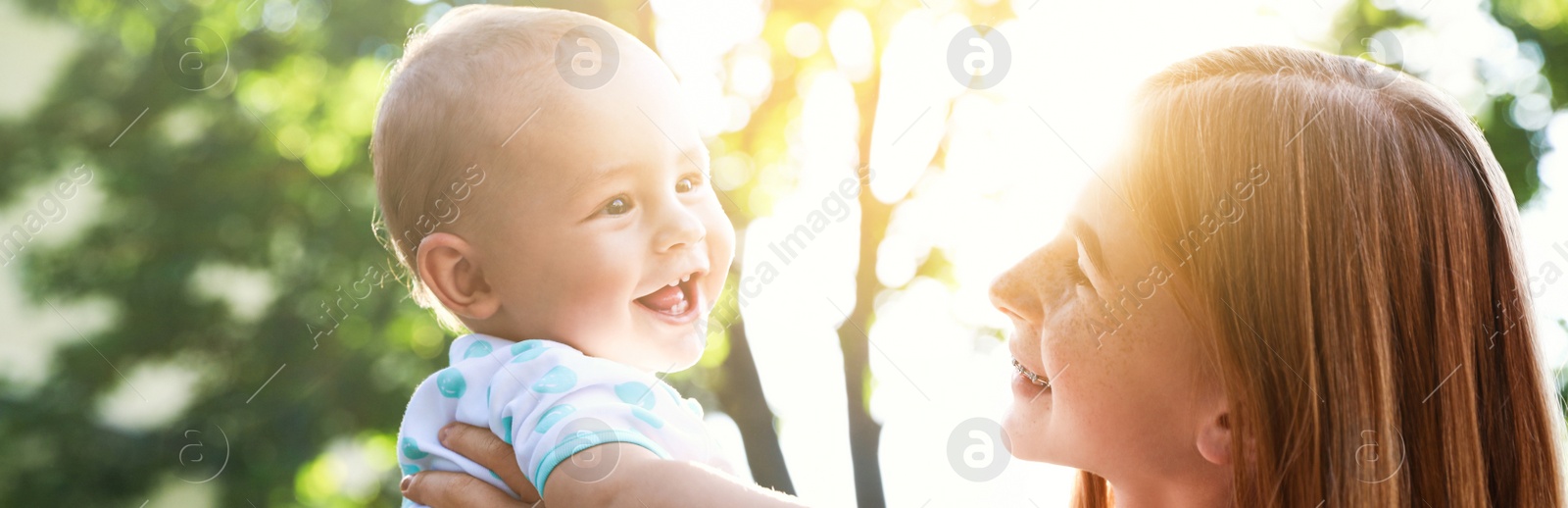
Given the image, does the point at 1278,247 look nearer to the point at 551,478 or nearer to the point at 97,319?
the point at 551,478

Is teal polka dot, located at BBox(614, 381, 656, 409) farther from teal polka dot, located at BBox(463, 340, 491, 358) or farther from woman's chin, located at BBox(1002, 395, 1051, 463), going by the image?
woman's chin, located at BBox(1002, 395, 1051, 463)

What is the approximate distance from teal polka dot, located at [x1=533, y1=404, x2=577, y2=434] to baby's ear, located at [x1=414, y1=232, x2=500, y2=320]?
350mm

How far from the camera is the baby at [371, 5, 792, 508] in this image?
174cm

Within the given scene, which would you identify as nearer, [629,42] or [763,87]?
[629,42]

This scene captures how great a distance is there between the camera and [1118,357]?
1731mm

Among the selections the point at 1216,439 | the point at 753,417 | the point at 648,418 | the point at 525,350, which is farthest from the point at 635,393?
the point at 753,417

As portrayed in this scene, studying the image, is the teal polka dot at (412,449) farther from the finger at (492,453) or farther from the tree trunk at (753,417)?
the tree trunk at (753,417)

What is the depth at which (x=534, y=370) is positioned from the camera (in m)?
1.65

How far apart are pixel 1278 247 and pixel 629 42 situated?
1.20 meters

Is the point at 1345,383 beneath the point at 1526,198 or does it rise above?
beneath

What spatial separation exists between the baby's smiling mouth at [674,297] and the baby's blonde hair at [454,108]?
1.19 feet

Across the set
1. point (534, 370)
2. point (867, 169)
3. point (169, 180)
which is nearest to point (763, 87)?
point (867, 169)

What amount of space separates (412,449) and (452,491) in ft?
0.44

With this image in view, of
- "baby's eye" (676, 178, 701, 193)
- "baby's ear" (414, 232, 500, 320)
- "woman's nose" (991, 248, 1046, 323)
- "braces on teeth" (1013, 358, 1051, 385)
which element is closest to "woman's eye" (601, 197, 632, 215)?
"baby's eye" (676, 178, 701, 193)
